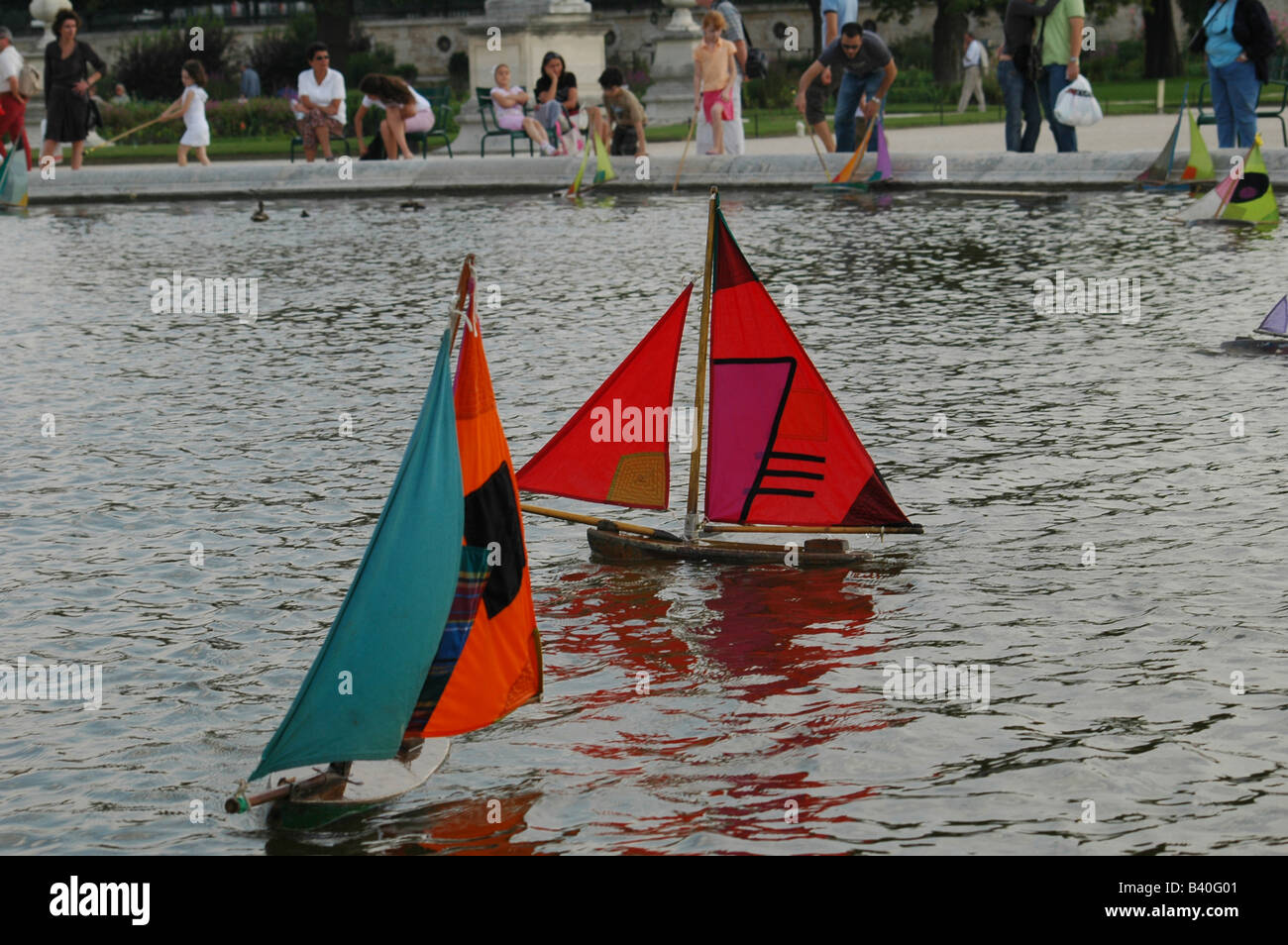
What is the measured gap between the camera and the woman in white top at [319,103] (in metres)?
25.9

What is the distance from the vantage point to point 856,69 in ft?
72.4

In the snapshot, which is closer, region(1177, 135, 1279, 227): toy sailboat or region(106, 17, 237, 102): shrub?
region(1177, 135, 1279, 227): toy sailboat

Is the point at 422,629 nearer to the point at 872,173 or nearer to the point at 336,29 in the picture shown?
the point at 872,173

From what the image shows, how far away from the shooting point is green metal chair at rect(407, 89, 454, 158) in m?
27.1

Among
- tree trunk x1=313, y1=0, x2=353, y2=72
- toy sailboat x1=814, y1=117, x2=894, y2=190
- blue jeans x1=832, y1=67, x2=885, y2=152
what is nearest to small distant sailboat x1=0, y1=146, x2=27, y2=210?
toy sailboat x1=814, y1=117, x2=894, y2=190

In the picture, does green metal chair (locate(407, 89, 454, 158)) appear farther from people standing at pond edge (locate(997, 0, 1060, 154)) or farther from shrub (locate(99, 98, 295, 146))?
people standing at pond edge (locate(997, 0, 1060, 154))

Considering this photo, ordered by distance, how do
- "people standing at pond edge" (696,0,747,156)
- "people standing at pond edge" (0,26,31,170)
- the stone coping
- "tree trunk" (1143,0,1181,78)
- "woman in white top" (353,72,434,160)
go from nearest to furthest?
1. the stone coping
2. "people standing at pond edge" (696,0,747,156)
3. "people standing at pond edge" (0,26,31,170)
4. "woman in white top" (353,72,434,160)
5. "tree trunk" (1143,0,1181,78)

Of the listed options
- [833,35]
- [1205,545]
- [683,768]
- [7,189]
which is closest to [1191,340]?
[1205,545]

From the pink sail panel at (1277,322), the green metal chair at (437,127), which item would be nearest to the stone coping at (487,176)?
the green metal chair at (437,127)

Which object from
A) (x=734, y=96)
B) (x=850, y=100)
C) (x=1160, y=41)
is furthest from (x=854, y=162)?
(x=1160, y=41)

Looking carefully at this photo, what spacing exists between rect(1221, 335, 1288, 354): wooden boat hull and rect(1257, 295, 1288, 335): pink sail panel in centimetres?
15

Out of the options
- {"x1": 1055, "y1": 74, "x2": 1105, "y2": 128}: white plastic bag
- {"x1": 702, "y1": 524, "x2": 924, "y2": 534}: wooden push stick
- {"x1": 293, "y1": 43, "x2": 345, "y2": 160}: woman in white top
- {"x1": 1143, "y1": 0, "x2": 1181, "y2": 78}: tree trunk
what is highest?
{"x1": 1143, "y1": 0, "x2": 1181, "y2": 78}: tree trunk

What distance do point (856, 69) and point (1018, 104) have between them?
6.35 ft

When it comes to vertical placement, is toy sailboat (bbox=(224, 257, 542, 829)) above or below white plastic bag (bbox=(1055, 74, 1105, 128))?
below
